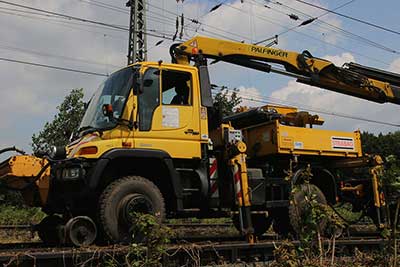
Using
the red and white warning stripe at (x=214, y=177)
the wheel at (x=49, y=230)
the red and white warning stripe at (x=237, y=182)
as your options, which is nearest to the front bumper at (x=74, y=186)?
the wheel at (x=49, y=230)

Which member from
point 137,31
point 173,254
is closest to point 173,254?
point 173,254

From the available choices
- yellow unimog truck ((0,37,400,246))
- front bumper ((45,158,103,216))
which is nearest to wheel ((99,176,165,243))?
yellow unimog truck ((0,37,400,246))

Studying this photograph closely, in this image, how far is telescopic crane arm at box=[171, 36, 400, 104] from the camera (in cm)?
1025

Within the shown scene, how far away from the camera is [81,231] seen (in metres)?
7.35

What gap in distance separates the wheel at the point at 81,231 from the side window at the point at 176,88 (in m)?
2.40

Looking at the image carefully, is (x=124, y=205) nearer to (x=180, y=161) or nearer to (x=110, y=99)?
(x=180, y=161)

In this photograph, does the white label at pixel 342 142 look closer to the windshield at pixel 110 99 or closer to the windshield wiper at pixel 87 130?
the windshield at pixel 110 99

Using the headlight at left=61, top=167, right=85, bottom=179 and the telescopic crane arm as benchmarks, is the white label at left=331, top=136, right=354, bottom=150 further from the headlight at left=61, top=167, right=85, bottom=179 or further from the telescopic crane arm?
the headlight at left=61, top=167, right=85, bottom=179

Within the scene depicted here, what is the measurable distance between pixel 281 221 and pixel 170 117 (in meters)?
3.76

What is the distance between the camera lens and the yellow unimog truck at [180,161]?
24.8 ft

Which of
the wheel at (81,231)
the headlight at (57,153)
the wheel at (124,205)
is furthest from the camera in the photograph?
the headlight at (57,153)

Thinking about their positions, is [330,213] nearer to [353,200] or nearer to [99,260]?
[99,260]

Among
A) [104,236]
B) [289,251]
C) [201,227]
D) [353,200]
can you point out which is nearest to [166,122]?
[104,236]

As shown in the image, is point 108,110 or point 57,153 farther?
point 108,110
